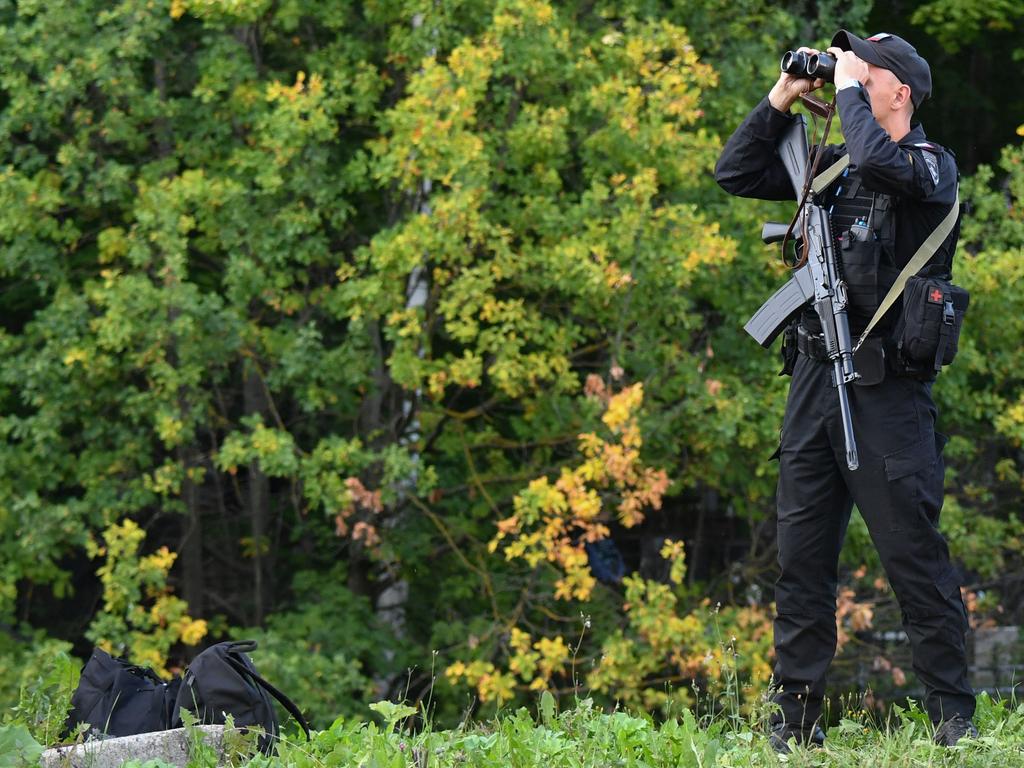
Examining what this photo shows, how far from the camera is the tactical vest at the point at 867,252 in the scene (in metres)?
3.92

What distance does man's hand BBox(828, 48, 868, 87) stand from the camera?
388 cm

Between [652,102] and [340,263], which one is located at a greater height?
[652,102]

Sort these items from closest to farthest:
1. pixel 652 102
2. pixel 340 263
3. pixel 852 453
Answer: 1. pixel 852 453
2. pixel 652 102
3. pixel 340 263

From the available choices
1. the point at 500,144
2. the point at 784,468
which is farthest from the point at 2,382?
the point at 784,468

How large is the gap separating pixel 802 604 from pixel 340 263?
19.3 feet

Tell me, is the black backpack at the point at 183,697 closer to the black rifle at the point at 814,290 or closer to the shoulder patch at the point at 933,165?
the black rifle at the point at 814,290

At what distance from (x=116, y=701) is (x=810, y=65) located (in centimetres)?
277

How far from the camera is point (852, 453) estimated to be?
3.78 m

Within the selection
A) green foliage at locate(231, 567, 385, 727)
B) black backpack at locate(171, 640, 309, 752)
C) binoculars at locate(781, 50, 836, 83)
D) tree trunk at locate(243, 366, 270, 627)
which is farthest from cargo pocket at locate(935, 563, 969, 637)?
tree trunk at locate(243, 366, 270, 627)

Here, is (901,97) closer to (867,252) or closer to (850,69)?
(850,69)

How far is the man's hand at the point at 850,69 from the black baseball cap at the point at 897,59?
0.05 metres

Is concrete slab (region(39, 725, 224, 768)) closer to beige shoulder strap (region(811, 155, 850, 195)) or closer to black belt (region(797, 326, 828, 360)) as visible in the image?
black belt (region(797, 326, 828, 360))

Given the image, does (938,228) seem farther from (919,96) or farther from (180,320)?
(180,320)

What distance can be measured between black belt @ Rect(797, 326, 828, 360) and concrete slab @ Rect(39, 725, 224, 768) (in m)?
1.98
